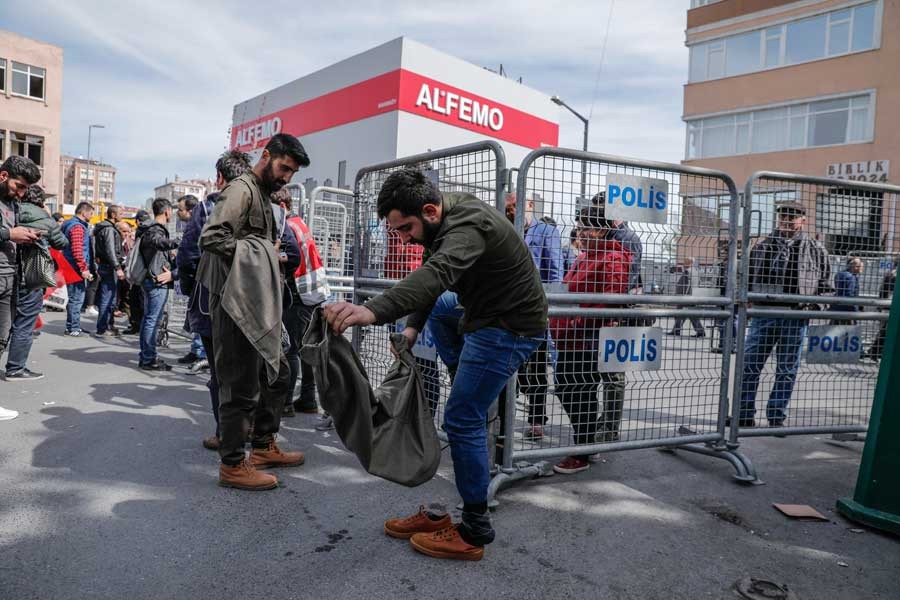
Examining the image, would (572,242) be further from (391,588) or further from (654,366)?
(391,588)

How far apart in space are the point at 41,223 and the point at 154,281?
1.54 metres

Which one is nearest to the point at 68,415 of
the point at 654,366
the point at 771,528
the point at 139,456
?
the point at 139,456

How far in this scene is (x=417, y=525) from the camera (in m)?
3.15

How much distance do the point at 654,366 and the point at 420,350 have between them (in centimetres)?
161

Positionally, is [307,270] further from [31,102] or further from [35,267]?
[31,102]

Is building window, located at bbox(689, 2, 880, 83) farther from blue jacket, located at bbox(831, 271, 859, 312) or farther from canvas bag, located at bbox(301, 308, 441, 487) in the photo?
canvas bag, located at bbox(301, 308, 441, 487)

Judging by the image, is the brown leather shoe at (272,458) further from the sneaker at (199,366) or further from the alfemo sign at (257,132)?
the alfemo sign at (257,132)

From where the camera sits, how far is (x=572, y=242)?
404 centimetres

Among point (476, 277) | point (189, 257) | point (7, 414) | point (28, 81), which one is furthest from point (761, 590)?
point (28, 81)

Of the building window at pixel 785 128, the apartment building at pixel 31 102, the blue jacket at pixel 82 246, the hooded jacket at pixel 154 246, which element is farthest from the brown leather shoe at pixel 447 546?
the apartment building at pixel 31 102

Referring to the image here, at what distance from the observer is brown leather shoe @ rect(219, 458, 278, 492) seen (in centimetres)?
A: 369

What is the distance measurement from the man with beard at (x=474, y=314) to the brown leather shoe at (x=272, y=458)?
1314 mm

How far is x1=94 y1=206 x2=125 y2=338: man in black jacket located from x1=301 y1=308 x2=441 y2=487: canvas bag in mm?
8403

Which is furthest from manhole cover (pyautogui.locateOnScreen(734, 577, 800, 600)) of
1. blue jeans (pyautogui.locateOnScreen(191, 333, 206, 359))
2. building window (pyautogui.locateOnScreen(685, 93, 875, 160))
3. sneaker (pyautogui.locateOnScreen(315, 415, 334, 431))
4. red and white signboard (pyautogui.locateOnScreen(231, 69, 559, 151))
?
building window (pyautogui.locateOnScreen(685, 93, 875, 160))
